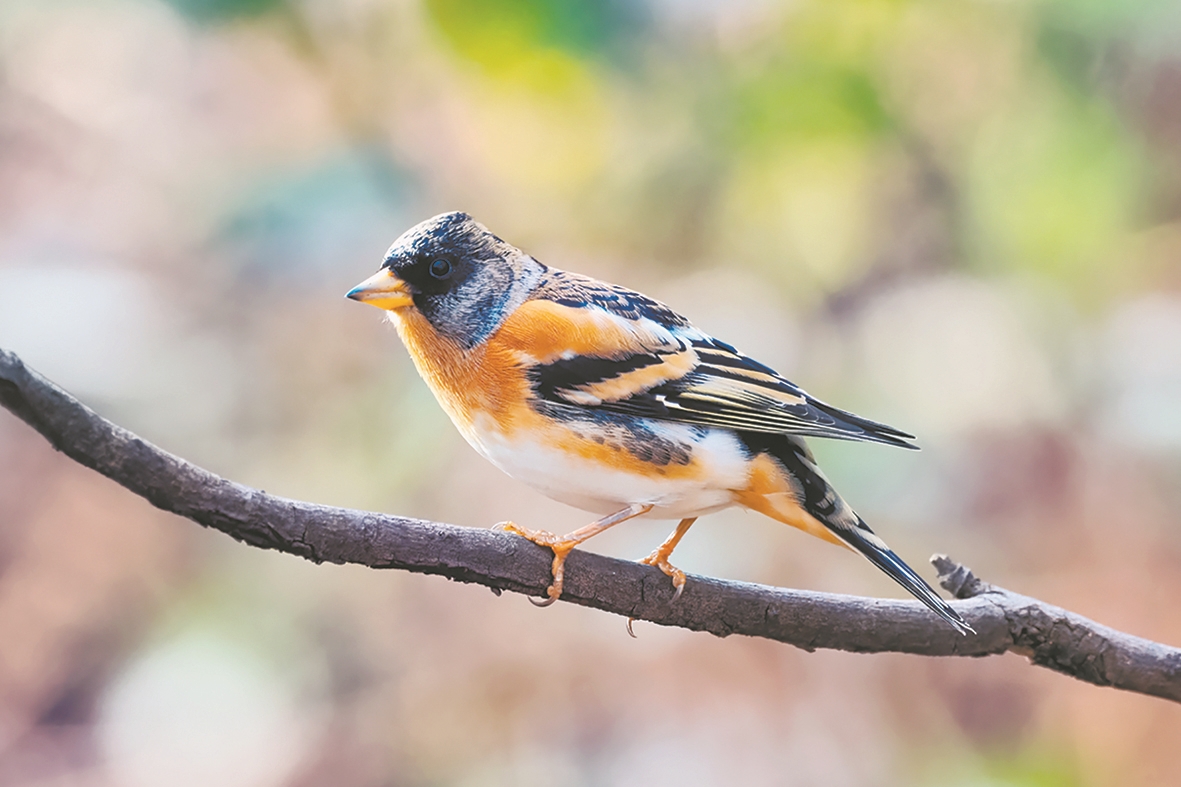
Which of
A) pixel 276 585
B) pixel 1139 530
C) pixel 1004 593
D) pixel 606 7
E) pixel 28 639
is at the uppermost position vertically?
pixel 606 7

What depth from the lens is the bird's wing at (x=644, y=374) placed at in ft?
4.81

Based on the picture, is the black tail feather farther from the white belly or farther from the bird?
the white belly

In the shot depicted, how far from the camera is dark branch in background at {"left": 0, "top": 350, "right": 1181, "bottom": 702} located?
3.30 feet

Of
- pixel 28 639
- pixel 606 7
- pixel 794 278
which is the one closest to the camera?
pixel 606 7

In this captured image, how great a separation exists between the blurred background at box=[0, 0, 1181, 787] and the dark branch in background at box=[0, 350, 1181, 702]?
76cm

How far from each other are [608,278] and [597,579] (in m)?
1.38

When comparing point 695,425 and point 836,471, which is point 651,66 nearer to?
point 836,471

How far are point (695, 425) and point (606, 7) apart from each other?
1.09 m

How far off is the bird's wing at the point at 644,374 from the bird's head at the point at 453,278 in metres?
0.04

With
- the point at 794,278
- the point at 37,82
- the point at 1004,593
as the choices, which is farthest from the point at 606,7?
the point at 37,82

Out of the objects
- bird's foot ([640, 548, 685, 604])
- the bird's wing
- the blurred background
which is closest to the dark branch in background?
bird's foot ([640, 548, 685, 604])

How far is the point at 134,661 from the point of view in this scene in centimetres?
252

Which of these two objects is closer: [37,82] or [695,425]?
[695,425]

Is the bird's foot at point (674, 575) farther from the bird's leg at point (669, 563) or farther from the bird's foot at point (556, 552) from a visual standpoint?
the bird's foot at point (556, 552)
